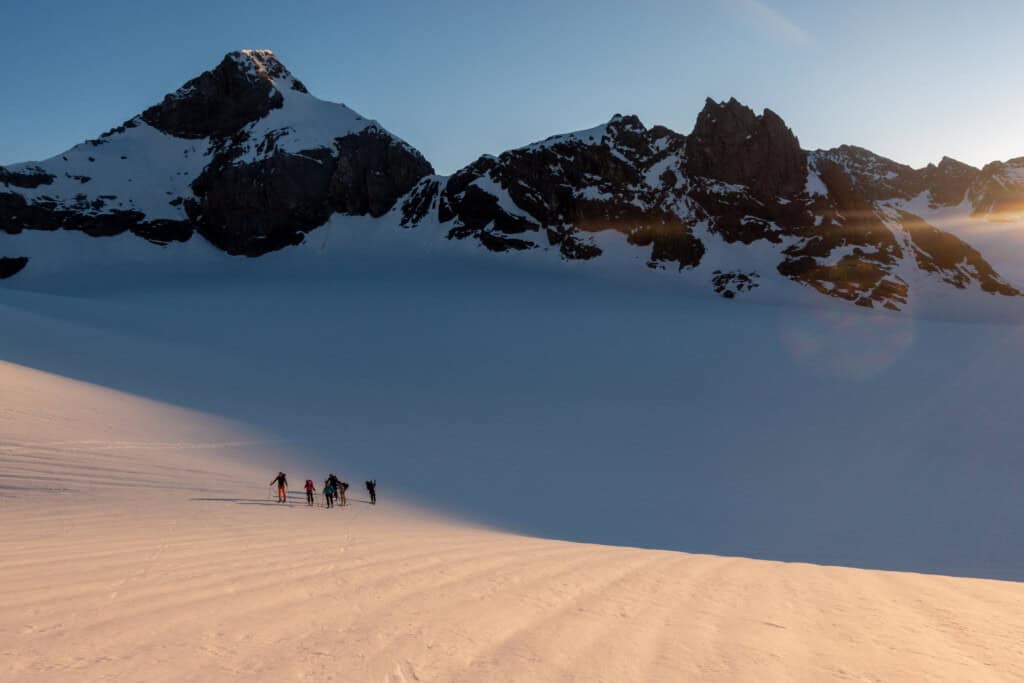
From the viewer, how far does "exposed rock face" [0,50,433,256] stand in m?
82.5

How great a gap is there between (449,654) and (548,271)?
2484 inches

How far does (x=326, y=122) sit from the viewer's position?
95625mm

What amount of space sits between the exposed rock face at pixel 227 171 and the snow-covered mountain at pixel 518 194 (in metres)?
0.23

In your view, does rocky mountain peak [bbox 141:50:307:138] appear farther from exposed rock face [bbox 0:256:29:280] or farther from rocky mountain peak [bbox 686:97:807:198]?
rocky mountain peak [bbox 686:97:807:198]

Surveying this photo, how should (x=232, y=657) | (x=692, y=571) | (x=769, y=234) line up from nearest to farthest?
1. (x=232, y=657)
2. (x=692, y=571)
3. (x=769, y=234)

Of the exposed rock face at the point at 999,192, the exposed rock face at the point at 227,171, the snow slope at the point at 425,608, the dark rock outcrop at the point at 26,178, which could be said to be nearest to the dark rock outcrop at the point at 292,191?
the exposed rock face at the point at 227,171

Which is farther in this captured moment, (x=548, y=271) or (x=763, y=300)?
(x=548, y=271)

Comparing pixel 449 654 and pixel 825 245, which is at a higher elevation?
pixel 825 245

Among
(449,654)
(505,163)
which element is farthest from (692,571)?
(505,163)

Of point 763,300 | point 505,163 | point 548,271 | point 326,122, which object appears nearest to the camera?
point 763,300

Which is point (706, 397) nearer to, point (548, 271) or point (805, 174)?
point (548, 271)

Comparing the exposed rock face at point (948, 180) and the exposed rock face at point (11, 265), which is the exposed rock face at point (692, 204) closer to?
the exposed rock face at point (11, 265)

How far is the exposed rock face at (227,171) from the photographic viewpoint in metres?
82.5

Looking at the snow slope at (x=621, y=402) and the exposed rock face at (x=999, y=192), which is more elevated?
the exposed rock face at (x=999, y=192)
